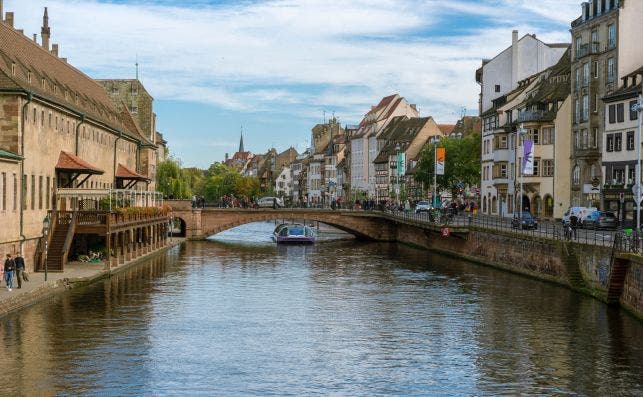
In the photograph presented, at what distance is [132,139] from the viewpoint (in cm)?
9319

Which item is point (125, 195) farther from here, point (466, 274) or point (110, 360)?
point (110, 360)

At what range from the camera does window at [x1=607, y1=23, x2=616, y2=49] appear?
260 ft

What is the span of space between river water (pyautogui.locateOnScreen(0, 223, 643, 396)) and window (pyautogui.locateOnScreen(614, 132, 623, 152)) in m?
20.5

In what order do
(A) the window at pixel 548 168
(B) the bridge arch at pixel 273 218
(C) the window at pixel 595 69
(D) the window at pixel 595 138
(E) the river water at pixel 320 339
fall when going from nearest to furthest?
(E) the river water at pixel 320 339, (D) the window at pixel 595 138, (C) the window at pixel 595 69, (A) the window at pixel 548 168, (B) the bridge arch at pixel 273 218

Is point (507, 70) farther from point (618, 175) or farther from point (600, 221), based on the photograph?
point (600, 221)

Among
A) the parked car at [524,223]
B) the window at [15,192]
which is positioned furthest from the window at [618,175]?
the window at [15,192]

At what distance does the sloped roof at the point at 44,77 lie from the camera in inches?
2170

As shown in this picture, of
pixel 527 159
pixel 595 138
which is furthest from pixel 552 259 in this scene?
pixel 595 138

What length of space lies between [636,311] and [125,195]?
1555 inches

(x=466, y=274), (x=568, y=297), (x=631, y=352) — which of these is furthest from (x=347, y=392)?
(x=466, y=274)

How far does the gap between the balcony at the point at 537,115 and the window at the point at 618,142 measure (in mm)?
14609

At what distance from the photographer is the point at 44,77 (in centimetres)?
6300

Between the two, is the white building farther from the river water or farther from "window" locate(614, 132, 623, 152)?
the river water

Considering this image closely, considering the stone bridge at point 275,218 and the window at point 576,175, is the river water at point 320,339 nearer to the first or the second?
the window at point 576,175
